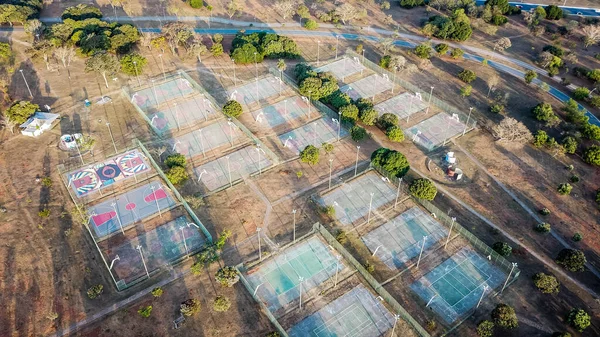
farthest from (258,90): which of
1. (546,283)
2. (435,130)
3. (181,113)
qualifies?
(546,283)

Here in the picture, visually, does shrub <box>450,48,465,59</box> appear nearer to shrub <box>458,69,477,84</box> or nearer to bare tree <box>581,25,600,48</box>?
shrub <box>458,69,477,84</box>

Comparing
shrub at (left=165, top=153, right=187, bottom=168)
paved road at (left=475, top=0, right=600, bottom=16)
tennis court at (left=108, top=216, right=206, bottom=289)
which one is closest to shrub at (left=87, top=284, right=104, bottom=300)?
tennis court at (left=108, top=216, right=206, bottom=289)

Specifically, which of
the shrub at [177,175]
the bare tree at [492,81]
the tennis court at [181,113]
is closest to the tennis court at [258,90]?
the tennis court at [181,113]

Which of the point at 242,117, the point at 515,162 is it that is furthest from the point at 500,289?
the point at 242,117

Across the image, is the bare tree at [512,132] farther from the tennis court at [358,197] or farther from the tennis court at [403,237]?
the tennis court at [403,237]

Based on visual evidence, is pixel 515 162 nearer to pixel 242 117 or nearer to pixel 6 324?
pixel 242 117

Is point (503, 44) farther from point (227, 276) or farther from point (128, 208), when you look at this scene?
point (128, 208)
